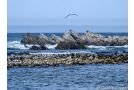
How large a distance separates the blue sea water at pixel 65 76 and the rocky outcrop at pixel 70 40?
0.14 ft

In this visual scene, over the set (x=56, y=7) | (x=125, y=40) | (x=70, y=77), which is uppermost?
(x=56, y=7)

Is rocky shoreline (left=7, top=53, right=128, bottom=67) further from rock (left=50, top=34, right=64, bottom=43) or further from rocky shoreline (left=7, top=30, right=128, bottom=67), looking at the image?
rock (left=50, top=34, right=64, bottom=43)

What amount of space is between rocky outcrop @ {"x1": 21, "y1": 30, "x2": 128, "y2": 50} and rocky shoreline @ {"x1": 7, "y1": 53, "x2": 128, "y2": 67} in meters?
0.09

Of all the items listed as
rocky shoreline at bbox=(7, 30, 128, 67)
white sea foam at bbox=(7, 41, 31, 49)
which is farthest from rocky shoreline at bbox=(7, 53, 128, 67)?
white sea foam at bbox=(7, 41, 31, 49)

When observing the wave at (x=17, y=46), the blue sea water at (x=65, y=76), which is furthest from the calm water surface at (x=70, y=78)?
the wave at (x=17, y=46)

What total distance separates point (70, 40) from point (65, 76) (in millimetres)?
372

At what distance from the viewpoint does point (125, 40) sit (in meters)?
5.45

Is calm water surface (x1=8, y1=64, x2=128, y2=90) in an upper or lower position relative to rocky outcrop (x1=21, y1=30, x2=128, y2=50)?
lower

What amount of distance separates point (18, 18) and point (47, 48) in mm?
426

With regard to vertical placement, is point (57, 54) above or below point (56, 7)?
below

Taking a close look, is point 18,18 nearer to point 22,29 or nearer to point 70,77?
point 22,29

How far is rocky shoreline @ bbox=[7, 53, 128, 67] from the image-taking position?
17.9ft
